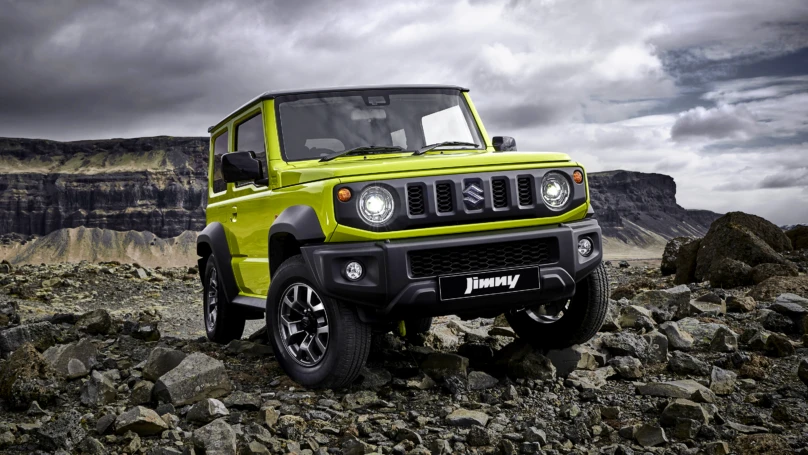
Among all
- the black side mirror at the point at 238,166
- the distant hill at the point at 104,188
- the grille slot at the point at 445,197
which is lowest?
the grille slot at the point at 445,197

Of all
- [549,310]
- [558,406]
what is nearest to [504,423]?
[558,406]

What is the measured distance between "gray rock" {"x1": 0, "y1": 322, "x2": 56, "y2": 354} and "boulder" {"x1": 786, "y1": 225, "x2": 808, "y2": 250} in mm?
12109

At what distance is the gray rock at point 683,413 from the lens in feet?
13.8

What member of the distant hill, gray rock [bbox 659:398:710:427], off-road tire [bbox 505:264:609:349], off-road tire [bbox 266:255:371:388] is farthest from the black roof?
the distant hill

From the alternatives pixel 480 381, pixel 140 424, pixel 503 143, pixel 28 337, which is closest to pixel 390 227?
pixel 480 381

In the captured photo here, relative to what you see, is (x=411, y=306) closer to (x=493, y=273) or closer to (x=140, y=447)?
(x=493, y=273)

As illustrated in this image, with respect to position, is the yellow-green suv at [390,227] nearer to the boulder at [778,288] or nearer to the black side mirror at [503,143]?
the black side mirror at [503,143]

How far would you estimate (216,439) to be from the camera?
391 centimetres

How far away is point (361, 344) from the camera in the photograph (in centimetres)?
468

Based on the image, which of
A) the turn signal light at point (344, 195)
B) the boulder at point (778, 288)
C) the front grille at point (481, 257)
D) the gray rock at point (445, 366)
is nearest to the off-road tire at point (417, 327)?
the gray rock at point (445, 366)

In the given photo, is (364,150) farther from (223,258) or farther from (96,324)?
(96,324)

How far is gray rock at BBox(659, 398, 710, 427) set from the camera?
4.20 m

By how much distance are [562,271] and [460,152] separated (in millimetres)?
1388

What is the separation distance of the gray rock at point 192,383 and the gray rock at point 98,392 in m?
0.40
